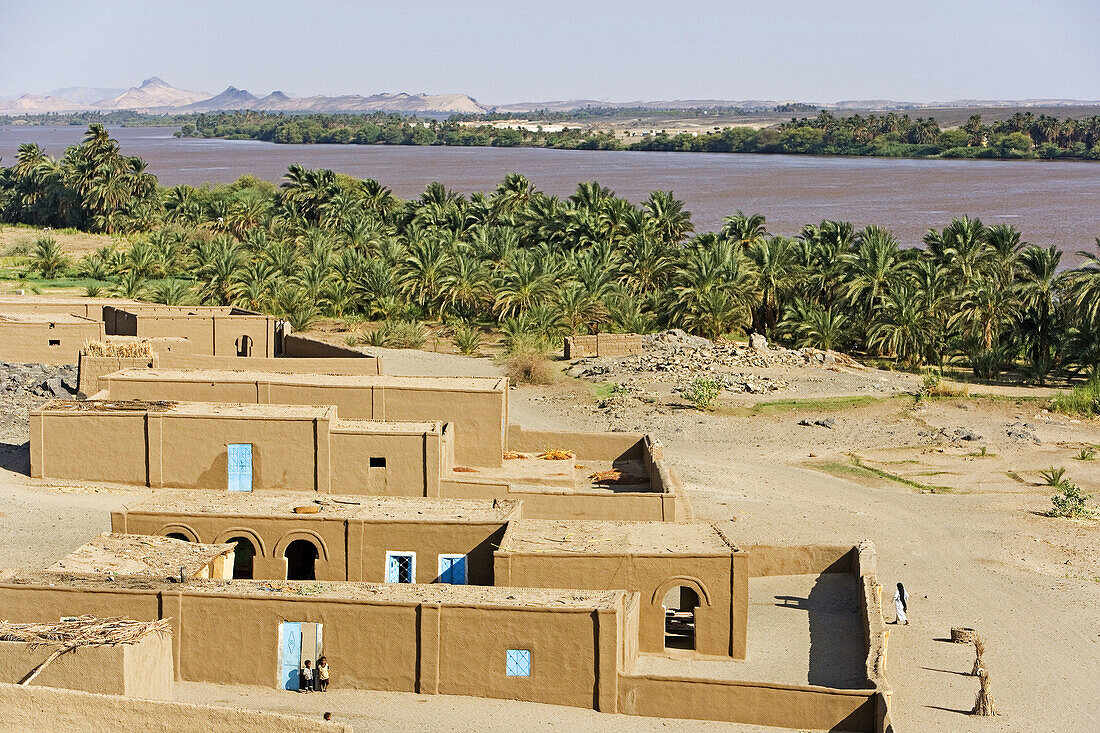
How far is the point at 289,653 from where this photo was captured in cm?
1641

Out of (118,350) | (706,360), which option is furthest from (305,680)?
(706,360)

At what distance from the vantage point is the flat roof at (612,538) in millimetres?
18453

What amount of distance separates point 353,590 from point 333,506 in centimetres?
356

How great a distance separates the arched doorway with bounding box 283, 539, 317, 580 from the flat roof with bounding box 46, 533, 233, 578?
1.77m

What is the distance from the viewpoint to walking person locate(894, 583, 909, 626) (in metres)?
20.5

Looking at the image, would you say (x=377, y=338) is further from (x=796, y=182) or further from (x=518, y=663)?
(x=796, y=182)

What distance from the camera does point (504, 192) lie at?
62875mm

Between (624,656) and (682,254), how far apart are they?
33.4m

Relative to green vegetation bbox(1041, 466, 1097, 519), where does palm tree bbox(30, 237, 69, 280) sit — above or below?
above

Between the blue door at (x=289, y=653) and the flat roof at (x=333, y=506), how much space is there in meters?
3.21

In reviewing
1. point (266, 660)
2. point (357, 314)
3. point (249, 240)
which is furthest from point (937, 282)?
point (266, 660)

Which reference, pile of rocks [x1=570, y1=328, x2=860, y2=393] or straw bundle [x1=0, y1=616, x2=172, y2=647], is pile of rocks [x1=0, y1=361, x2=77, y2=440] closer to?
straw bundle [x1=0, y1=616, x2=172, y2=647]

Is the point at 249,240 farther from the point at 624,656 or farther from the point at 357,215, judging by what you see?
the point at 624,656

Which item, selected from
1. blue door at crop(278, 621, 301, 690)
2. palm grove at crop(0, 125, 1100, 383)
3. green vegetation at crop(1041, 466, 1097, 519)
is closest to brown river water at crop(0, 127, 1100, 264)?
palm grove at crop(0, 125, 1100, 383)
